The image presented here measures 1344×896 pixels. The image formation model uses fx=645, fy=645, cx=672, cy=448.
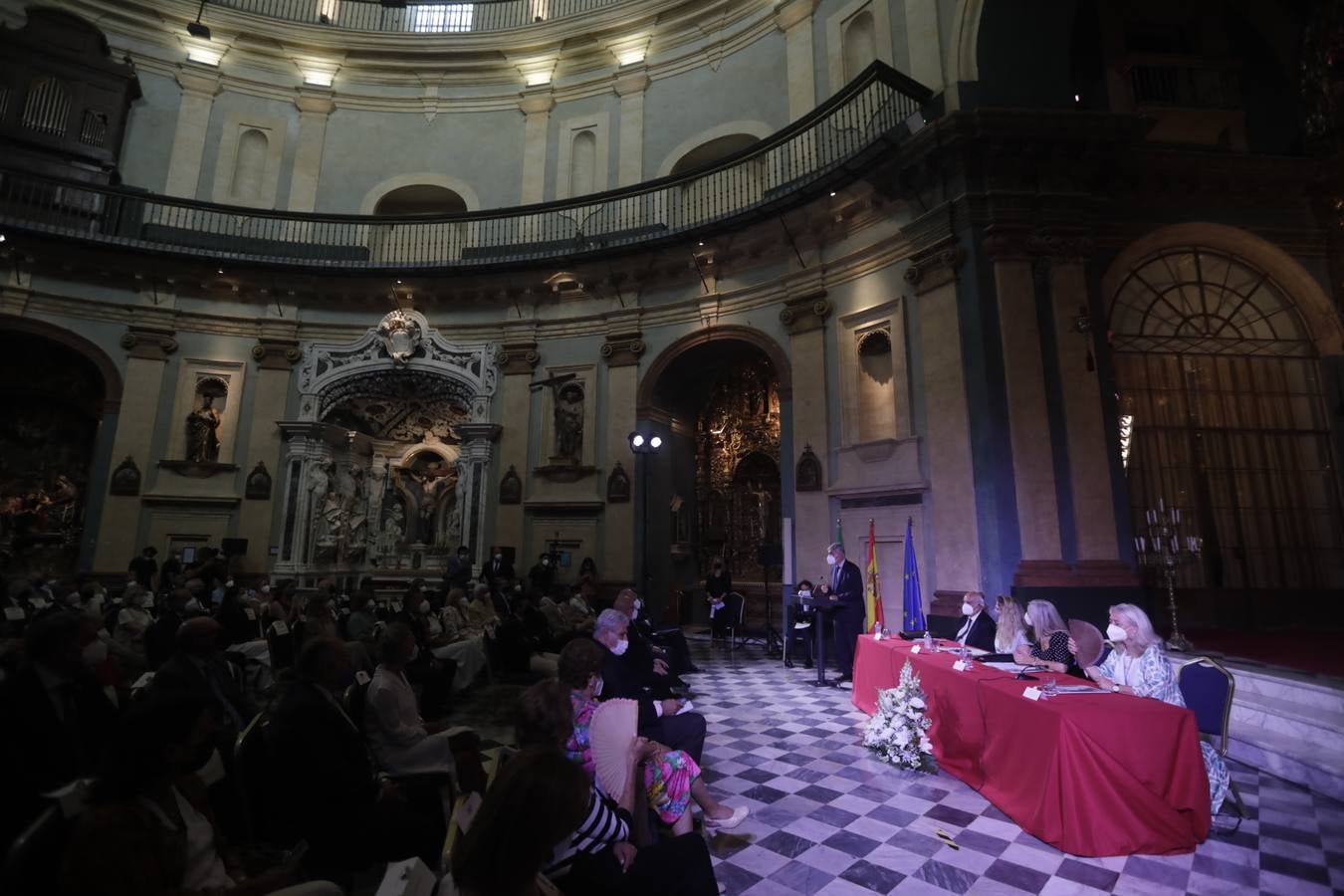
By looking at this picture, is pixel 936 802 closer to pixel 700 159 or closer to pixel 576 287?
pixel 576 287

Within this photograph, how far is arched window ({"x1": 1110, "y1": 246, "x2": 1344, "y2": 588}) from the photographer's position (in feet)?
27.5

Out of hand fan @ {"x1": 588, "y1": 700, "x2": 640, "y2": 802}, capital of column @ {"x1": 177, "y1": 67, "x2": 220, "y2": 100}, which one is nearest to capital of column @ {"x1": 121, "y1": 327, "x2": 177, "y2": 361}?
capital of column @ {"x1": 177, "y1": 67, "x2": 220, "y2": 100}

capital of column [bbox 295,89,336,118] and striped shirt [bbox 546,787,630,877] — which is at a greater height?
capital of column [bbox 295,89,336,118]

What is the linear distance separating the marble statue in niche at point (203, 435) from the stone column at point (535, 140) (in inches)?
303

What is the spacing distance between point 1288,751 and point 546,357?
11434mm

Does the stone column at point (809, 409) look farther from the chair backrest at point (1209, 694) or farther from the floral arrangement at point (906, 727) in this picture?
the chair backrest at point (1209, 694)

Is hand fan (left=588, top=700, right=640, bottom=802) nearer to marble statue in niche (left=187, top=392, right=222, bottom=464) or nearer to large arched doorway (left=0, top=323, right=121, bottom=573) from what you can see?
marble statue in niche (left=187, top=392, right=222, bottom=464)

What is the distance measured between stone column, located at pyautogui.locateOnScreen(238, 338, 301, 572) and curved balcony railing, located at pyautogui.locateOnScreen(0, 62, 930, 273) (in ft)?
6.04

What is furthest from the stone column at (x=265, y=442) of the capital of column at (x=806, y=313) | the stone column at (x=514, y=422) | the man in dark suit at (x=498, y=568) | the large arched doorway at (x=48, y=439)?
the capital of column at (x=806, y=313)

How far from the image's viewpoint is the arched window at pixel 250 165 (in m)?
14.3

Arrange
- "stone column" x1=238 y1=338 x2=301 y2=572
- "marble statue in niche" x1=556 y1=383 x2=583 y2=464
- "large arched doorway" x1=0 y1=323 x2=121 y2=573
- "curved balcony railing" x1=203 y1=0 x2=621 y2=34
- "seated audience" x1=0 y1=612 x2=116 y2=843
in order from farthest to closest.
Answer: "curved balcony railing" x1=203 y1=0 x2=621 y2=34
"marble statue in niche" x1=556 y1=383 x2=583 y2=464
"stone column" x1=238 y1=338 x2=301 y2=572
"large arched doorway" x1=0 y1=323 x2=121 y2=573
"seated audience" x1=0 y1=612 x2=116 y2=843

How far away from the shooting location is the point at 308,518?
1253 cm

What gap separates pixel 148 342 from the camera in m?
12.4

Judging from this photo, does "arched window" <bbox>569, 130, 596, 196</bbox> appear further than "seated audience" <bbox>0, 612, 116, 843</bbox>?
Yes
